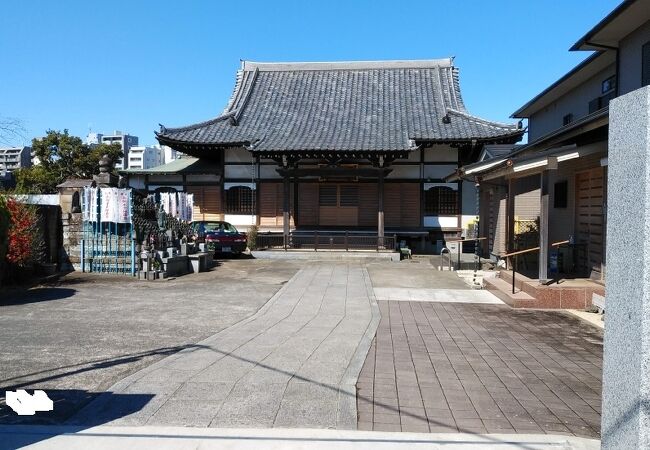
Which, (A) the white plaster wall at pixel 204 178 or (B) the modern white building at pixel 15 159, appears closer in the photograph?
(A) the white plaster wall at pixel 204 178

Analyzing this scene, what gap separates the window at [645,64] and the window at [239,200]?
15070 mm

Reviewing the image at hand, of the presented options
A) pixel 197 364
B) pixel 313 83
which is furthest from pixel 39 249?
pixel 313 83

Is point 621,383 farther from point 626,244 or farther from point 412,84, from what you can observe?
point 412,84

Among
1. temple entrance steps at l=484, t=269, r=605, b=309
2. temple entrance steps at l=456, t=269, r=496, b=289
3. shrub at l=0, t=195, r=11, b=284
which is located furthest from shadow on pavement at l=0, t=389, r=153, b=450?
temple entrance steps at l=456, t=269, r=496, b=289

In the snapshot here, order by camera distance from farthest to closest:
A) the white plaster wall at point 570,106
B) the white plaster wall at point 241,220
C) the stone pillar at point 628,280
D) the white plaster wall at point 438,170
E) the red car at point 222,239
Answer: the white plaster wall at point 241,220, the white plaster wall at point 438,170, the red car at point 222,239, the white plaster wall at point 570,106, the stone pillar at point 628,280

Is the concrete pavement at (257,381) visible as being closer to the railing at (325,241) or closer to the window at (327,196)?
the railing at (325,241)

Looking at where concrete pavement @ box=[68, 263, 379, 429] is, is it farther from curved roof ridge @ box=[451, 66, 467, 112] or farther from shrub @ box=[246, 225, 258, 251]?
curved roof ridge @ box=[451, 66, 467, 112]

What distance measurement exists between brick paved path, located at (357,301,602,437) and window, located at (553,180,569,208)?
4914 millimetres

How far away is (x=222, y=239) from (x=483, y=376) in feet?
46.5

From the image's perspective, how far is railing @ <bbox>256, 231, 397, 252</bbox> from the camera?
1884 cm

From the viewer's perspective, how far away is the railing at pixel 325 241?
61.8 ft

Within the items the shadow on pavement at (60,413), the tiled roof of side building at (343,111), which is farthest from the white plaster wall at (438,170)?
the shadow on pavement at (60,413)

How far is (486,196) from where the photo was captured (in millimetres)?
17547

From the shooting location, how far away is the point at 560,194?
12508 mm
